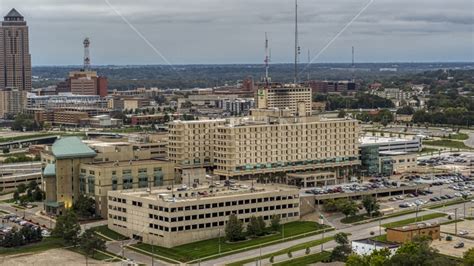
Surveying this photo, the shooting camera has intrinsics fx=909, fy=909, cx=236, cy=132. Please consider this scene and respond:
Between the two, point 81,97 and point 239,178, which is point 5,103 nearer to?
point 81,97

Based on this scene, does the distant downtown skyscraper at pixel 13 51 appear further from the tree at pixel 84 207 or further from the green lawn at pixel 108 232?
the green lawn at pixel 108 232

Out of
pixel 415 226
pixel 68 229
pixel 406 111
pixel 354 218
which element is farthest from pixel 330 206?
pixel 406 111

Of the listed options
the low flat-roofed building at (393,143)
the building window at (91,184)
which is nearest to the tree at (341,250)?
the building window at (91,184)

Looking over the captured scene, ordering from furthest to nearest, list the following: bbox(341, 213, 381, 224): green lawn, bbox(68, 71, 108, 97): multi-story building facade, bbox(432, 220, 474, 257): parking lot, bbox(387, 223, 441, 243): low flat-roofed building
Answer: bbox(68, 71, 108, 97): multi-story building facade
bbox(341, 213, 381, 224): green lawn
bbox(387, 223, 441, 243): low flat-roofed building
bbox(432, 220, 474, 257): parking lot

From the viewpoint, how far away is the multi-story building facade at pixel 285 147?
163 ft

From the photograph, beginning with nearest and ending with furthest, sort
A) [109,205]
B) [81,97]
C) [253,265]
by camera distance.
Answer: [253,265], [109,205], [81,97]

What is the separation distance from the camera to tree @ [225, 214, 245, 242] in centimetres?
3688

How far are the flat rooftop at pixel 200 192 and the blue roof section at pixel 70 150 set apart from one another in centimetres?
471

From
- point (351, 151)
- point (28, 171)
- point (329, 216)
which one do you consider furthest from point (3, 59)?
point (329, 216)

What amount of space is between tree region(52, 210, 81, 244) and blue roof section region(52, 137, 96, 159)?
6.32m

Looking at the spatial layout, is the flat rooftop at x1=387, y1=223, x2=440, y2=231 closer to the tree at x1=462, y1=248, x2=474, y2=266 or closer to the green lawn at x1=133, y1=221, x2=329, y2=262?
the green lawn at x1=133, y1=221, x2=329, y2=262

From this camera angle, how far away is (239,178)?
162ft

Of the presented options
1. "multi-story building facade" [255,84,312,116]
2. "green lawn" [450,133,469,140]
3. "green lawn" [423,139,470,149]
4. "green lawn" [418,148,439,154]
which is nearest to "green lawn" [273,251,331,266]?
"green lawn" [418,148,439,154]

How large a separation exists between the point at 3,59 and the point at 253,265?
10208 centimetres
